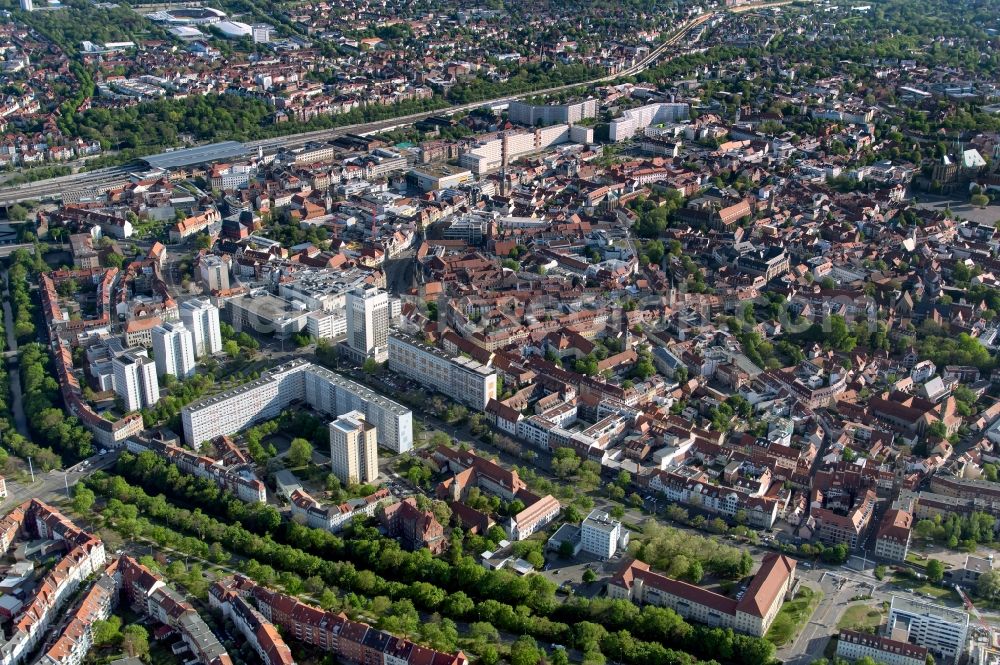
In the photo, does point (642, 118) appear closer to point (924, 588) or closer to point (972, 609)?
point (924, 588)

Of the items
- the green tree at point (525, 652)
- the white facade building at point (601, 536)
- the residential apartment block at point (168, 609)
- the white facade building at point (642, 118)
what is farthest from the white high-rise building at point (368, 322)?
the white facade building at point (642, 118)

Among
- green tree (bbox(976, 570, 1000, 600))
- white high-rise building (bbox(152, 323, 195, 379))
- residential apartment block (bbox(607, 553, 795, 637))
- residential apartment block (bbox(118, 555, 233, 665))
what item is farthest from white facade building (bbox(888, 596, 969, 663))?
white high-rise building (bbox(152, 323, 195, 379))

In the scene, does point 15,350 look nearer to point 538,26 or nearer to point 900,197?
point 900,197

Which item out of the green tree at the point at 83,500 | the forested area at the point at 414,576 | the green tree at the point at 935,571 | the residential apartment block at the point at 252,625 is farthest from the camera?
the green tree at the point at 83,500

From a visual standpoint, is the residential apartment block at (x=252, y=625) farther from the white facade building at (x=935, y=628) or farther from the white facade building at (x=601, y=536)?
the white facade building at (x=935, y=628)

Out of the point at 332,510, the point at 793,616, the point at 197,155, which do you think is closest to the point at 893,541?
the point at 793,616

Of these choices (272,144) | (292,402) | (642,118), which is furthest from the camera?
(642,118)

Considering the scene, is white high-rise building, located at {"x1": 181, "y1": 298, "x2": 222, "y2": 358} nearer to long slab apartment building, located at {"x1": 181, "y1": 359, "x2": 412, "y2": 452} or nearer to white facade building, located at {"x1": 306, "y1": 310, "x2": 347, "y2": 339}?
white facade building, located at {"x1": 306, "y1": 310, "x2": 347, "y2": 339}
